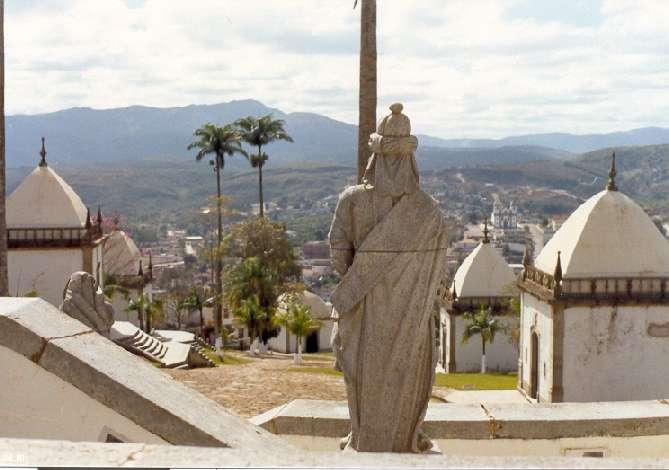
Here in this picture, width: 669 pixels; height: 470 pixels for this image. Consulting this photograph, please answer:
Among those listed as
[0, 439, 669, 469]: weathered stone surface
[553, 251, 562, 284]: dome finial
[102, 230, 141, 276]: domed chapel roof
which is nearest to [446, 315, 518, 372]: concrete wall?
[553, 251, 562, 284]: dome finial

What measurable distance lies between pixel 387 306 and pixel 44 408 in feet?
7.56

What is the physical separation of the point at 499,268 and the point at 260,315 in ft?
33.3

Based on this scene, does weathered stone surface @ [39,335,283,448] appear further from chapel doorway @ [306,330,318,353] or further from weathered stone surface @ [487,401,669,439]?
chapel doorway @ [306,330,318,353]

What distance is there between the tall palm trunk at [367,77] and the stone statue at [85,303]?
232 inches

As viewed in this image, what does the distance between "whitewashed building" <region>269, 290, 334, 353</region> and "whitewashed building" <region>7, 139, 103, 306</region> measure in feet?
45.5

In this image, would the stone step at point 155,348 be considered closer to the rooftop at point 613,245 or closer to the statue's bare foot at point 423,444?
the rooftop at point 613,245

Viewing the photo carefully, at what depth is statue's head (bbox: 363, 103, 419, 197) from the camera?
5934mm

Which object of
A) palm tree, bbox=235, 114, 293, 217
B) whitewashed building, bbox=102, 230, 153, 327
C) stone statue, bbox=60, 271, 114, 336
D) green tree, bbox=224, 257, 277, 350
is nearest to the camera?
stone statue, bbox=60, 271, 114, 336

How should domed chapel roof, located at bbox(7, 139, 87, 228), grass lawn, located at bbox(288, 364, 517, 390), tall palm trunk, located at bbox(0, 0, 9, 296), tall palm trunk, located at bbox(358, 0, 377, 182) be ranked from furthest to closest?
domed chapel roof, located at bbox(7, 139, 87, 228) < grass lawn, located at bbox(288, 364, 517, 390) < tall palm trunk, located at bbox(0, 0, 9, 296) < tall palm trunk, located at bbox(358, 0, 377, 182)

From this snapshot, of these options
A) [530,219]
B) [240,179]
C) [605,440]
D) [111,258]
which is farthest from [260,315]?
[240,179]

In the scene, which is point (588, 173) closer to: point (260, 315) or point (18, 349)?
point (260, 315)

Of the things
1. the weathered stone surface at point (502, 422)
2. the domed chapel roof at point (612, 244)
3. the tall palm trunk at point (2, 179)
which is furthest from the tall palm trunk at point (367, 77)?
the weathered stone surface at point (502, 422)

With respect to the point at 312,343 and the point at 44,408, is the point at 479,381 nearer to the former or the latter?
the point at 312,343

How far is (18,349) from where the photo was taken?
5.01 metres
